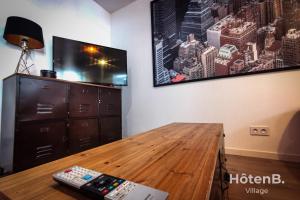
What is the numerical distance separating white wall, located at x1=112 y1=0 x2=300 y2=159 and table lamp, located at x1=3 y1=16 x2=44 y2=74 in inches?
54.2

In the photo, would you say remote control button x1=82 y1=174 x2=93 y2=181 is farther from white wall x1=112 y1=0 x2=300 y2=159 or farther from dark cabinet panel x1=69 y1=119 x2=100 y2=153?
white wall x1=112 y1=0 x2=300 y2=159

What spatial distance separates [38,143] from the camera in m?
1.36

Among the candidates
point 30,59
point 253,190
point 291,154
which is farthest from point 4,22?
point 291,154

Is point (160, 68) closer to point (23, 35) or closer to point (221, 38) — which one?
point (221, 38)

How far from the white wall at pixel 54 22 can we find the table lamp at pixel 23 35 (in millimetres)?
74

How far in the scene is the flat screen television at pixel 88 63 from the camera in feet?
6.15

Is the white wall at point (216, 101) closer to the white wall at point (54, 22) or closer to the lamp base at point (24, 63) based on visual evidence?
the white wall at point (54, 22)

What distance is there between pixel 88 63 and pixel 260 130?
2192 millimetres

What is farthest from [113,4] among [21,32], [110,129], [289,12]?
[289,12]

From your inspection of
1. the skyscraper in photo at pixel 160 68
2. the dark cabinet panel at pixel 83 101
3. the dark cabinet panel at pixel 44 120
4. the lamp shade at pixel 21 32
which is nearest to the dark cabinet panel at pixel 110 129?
the dark cabinet panel at pixel 44 120

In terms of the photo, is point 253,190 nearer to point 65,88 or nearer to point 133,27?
point 65,88

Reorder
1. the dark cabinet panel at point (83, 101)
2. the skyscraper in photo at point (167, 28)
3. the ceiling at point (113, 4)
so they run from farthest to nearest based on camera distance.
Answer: the ceiling at point (113, 4)
the skyscraper in photo at point (167, 28)
the dark cabinet panel at point (83, 101)

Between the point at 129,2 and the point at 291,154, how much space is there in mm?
3021

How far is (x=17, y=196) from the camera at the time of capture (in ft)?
1.00
